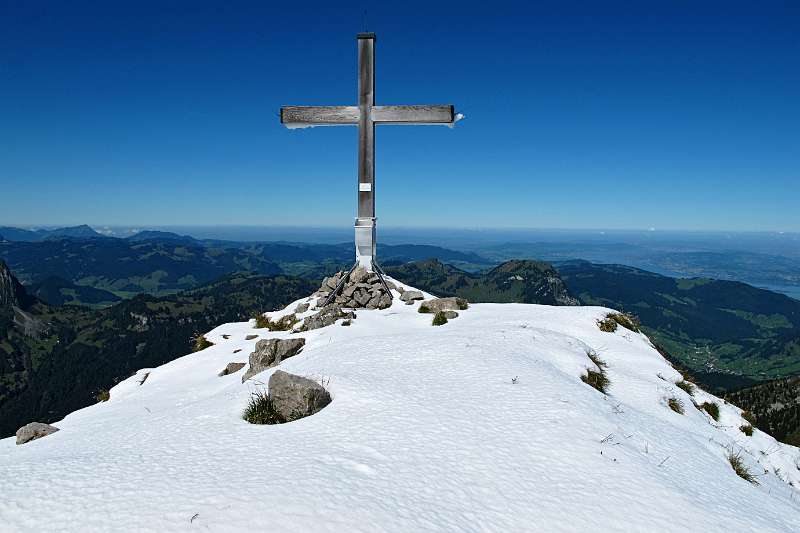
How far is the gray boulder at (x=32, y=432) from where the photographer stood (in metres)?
9.11

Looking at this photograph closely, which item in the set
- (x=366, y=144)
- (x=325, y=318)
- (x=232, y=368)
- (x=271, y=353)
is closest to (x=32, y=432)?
(x=232, y=368)

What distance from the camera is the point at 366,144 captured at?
675 inches

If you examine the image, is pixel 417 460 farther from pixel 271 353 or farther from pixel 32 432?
pixel 32 432

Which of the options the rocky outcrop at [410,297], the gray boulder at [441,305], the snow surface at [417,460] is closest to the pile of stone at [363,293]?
the rocky outcrop at [410,297]

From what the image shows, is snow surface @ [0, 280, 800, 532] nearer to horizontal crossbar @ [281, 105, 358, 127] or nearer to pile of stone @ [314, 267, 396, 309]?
pile of stone @ [314, 267, 396, 309]

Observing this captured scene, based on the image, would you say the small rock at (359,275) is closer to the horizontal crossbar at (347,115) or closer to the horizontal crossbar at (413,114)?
the horizontal crossbar at (347,115)

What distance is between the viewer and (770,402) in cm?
17062

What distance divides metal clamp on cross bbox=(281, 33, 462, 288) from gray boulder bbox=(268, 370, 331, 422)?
10399mm

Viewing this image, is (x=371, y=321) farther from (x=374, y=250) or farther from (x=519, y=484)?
(x=519, y=484)

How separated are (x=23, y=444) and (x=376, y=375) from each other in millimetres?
7305

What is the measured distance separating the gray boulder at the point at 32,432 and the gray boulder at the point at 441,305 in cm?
1148

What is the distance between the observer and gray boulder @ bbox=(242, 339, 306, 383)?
1158 centimetres

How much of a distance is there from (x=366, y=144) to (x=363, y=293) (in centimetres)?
608

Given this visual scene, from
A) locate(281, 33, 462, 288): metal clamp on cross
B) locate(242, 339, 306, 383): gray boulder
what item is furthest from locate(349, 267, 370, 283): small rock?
locate(242, 339, 306, 383): gray boulder
